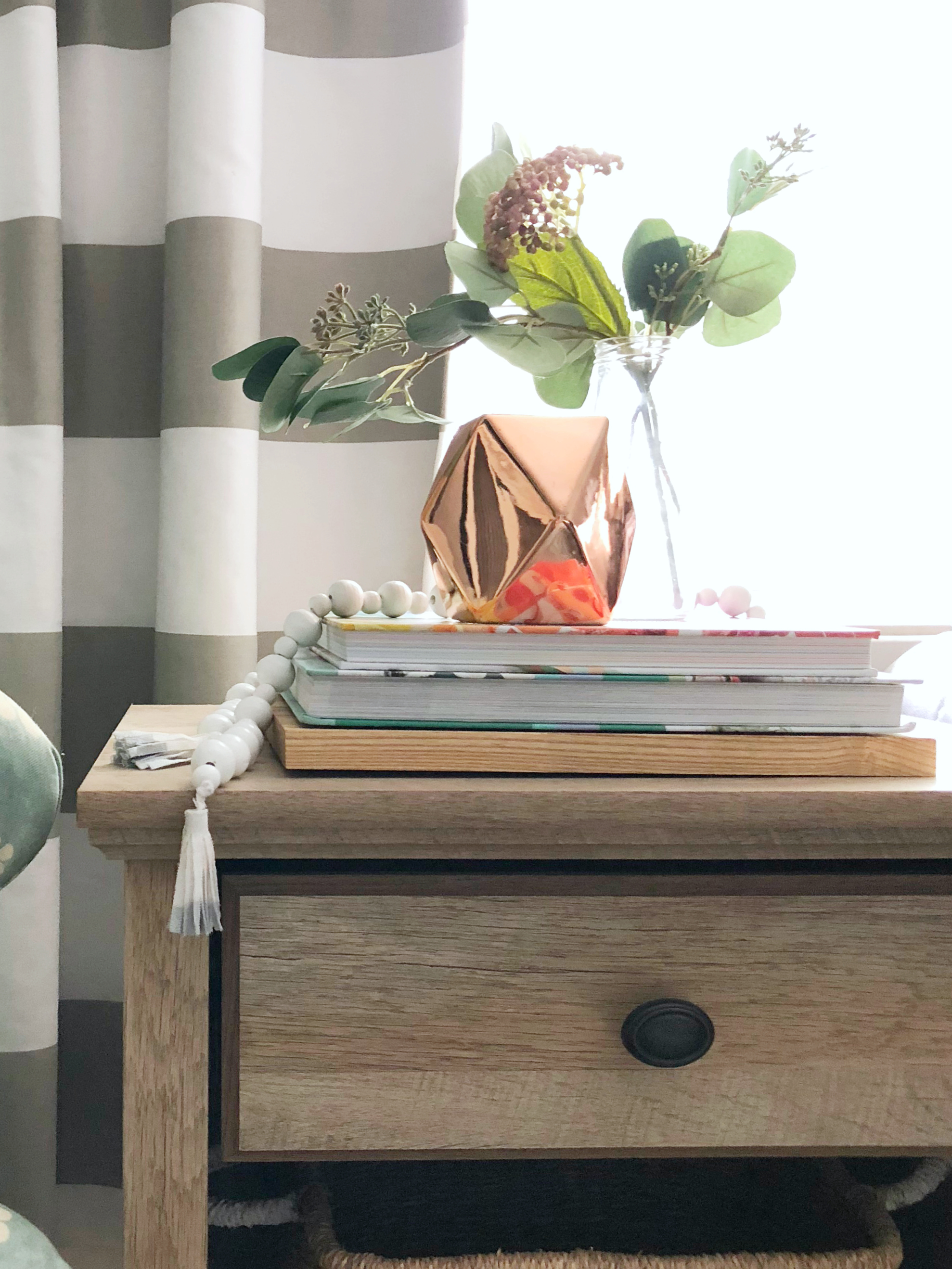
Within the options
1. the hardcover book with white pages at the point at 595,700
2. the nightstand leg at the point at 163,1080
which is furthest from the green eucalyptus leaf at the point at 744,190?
the nightstand leg at the point at 163,1080

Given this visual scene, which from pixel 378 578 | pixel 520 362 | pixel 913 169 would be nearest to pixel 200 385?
pixel 378 578

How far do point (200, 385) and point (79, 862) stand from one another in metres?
0.53

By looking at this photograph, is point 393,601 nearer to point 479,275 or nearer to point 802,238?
point 479,275

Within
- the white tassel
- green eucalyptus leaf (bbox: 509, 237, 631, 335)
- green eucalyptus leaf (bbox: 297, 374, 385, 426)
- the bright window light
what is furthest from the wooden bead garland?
the bright window light

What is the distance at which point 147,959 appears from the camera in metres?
0.49

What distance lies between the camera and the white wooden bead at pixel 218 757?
1.59ft

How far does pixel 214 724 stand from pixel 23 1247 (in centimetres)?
27

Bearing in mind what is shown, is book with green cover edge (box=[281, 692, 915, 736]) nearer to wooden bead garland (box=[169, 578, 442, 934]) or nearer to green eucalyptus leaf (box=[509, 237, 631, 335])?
wooden bead garland (box=[169, 578, 442, 934])

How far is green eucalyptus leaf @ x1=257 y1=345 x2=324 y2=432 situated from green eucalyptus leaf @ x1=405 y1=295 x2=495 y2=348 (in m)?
0.07

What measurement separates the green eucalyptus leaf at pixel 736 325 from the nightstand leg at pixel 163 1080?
1.72ft

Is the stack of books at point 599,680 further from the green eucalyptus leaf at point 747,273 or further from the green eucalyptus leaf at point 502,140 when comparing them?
the green eucalyptus leaf at point 502,140

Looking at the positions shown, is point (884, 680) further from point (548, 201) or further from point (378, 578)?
point (378, 578)

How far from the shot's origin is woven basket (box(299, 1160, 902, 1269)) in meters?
0.79

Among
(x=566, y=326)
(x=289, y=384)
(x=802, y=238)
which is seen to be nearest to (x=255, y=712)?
(x=289, y=384)
